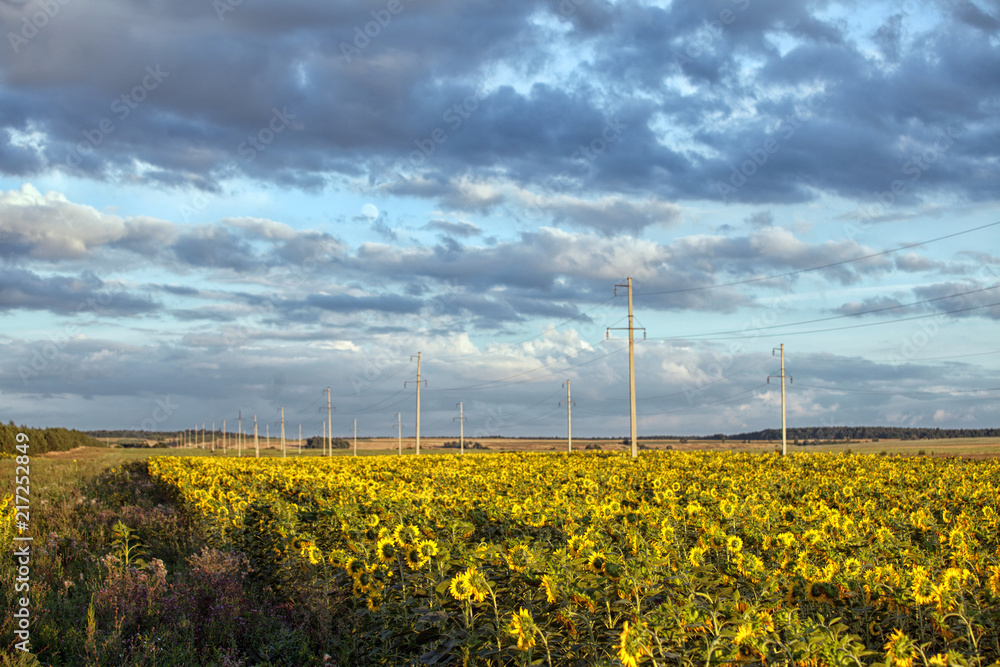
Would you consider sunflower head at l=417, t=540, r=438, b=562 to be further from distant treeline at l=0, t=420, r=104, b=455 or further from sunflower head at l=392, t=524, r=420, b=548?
distant treeline at l=0, t=420, r=104, b=455

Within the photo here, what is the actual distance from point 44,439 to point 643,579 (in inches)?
4311

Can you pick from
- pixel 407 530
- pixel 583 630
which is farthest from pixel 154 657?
pixel 583 630

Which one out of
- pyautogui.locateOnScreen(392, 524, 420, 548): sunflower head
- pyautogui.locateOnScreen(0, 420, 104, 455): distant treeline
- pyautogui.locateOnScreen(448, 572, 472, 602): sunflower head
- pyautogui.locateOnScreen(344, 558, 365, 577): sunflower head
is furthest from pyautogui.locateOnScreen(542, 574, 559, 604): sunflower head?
pyautogui.locateOnScreen(0, 420, 104, 455): distant treeline

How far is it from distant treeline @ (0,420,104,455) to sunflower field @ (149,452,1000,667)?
238 feet

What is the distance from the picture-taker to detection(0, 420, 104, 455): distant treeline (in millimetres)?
83812

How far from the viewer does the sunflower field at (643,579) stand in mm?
4062

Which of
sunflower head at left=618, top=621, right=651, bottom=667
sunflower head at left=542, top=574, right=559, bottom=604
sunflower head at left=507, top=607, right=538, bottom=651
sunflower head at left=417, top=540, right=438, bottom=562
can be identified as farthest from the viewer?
sunflower head at left=417, top=540, right=438, bottom=562

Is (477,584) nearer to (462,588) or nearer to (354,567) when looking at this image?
(462,588)

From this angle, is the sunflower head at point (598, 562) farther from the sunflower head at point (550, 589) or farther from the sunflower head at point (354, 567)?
the sunflower head at point (354, 567)

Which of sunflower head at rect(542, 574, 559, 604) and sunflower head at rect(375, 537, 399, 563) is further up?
sunflower head at rect(542, 574, 559, 604)

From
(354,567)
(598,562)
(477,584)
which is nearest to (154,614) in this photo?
(354,567)

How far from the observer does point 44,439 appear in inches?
3765

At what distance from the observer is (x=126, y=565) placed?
1040cm

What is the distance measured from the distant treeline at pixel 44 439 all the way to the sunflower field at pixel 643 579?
238 ft
